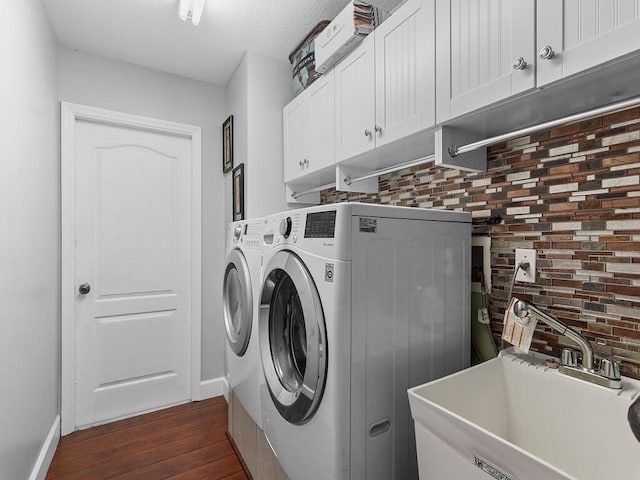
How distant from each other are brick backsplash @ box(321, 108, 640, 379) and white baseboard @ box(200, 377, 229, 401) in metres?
2.20

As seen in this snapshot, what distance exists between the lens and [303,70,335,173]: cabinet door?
1.81 metres

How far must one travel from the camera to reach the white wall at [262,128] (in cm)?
229

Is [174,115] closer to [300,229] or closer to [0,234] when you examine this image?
[0,234]

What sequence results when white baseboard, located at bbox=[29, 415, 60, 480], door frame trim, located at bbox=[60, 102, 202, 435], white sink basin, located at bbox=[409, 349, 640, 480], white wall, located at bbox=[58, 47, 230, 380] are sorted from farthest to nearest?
white wall, located at bbox=[58, 47, 230, 380] < door frame trim, located at bbox=[60, 102, 202, 435] < white baseboard, located at bbox=[29, 415, 60, 480] < white sink basin, located at bbox=[409, 349, 640, 480]

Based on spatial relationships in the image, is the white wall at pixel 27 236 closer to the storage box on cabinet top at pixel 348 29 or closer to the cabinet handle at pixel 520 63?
the storage box on cabinet top at pixel 348 29

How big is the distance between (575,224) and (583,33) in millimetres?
584

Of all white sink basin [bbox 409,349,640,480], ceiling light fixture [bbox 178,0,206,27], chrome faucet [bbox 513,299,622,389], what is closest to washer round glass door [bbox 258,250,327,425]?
white sink basin [bbox 409,349,640,480]

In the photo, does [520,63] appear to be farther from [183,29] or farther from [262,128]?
[183,29]

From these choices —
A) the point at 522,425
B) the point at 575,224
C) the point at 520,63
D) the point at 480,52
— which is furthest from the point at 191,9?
→ the point at 522,425

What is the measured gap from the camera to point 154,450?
6.61ft

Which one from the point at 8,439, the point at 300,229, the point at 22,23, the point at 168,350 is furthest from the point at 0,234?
the point at 168,350

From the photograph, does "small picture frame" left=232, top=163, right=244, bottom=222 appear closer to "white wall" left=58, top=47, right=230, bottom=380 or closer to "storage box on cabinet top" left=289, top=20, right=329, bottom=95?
"white wall" left=58, top=47, right=230, bottom=380

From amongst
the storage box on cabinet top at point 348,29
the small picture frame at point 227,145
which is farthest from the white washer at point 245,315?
the storage box on cabinet top at point 348,29

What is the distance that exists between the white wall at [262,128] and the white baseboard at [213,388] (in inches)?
56.7
